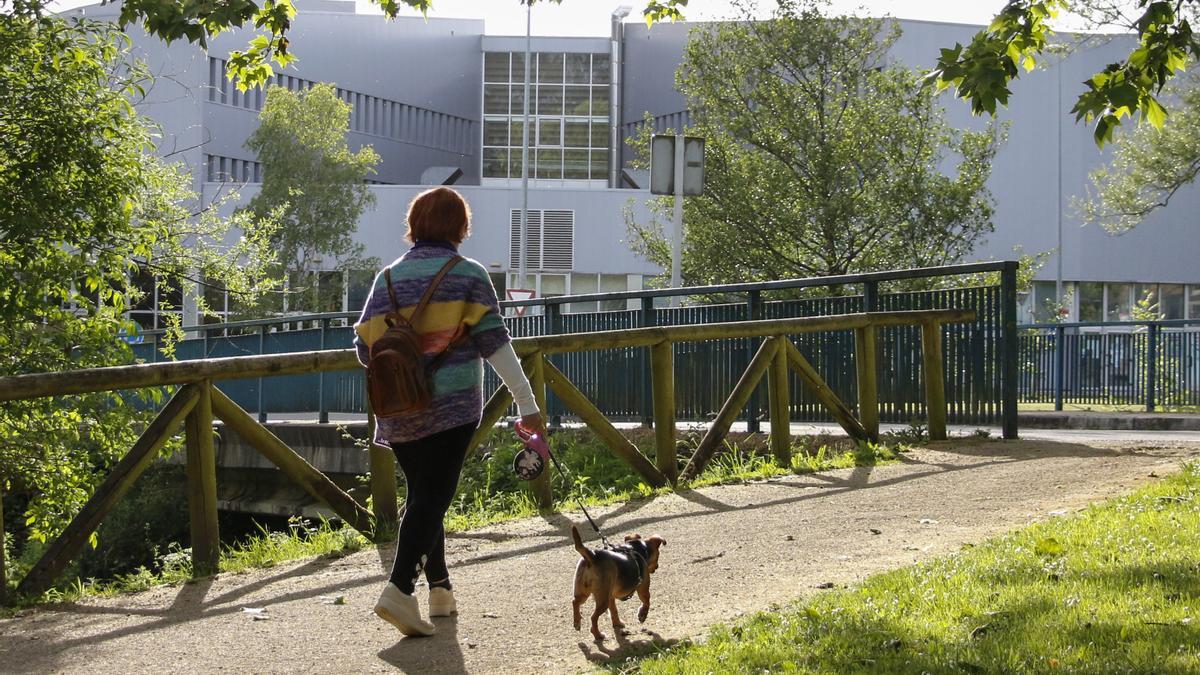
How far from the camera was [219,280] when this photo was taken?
1304cm

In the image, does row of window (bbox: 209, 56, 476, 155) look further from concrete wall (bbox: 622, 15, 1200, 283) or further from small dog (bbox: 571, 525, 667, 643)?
small dog (bbox: 571, 525, 667, 643)

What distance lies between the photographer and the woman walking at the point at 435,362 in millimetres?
5520

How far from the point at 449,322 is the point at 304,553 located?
3.29 metres

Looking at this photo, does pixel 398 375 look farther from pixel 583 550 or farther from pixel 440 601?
pixel 440 601

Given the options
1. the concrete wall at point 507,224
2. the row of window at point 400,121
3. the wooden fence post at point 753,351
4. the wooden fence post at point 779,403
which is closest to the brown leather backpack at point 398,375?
the wooden fence post at point 779,403

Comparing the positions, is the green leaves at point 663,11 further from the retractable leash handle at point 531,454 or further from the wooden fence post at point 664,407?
the retractable leash handle at point 531,454

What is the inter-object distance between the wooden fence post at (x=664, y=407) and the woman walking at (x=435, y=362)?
4360 mm

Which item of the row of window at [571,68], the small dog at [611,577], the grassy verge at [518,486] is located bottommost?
the grassy verge at [518,486]

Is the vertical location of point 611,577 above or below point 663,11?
below

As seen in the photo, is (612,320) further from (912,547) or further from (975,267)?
(912,547)

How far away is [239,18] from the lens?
8.35 m

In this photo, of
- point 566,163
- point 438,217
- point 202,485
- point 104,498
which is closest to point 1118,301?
point 566,163

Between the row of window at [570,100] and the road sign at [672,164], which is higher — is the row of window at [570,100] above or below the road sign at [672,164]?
above

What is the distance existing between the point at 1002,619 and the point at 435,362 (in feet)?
7.54
